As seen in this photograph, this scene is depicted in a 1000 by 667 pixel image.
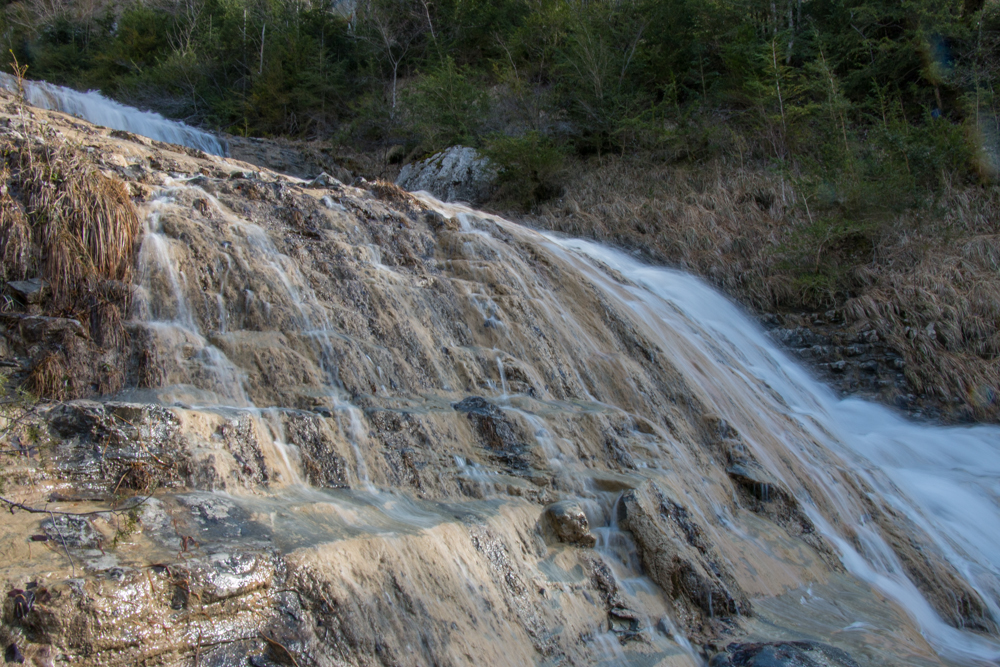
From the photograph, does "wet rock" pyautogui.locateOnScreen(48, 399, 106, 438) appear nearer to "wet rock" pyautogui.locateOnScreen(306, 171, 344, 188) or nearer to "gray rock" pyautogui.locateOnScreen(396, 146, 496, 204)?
"wet rock" pyautogui.locateOnScreen(306, 171, 344, 188)

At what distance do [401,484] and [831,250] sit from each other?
9.72m

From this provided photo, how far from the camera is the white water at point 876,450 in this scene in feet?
18.4

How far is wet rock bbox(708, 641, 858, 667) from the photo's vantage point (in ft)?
12.4

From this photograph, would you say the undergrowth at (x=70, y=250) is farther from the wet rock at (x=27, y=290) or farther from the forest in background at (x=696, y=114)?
the forest in background at (x=696, y=114)

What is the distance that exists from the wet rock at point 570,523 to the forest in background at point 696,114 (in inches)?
285

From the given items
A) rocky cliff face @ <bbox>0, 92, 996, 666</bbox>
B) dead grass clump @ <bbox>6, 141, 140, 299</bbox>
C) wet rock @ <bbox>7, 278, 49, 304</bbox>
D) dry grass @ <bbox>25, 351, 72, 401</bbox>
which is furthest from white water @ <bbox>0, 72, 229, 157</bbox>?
dry grass @ <bbox>25, 351, 72, 401</bbox>

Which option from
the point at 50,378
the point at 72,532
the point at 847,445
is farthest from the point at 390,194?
the point at 72,532

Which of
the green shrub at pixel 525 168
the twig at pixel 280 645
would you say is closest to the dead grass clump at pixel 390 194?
the green shrub at pixel 525 168

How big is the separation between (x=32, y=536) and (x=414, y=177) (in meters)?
14.6

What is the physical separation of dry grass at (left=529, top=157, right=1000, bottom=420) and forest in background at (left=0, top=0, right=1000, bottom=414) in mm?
38

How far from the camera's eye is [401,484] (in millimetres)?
4336

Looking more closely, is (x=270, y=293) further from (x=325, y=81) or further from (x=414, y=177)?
(x=325, y=81)

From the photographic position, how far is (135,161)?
8.74 m

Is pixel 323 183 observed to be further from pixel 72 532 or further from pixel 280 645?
pixel 280 645
